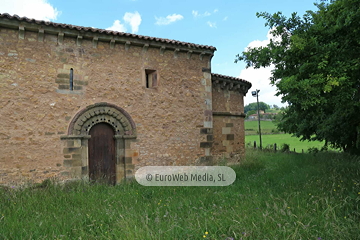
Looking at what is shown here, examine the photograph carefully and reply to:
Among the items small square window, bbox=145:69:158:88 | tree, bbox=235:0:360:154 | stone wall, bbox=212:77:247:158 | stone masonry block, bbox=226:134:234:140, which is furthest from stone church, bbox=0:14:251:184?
tree, bbox=235:0:360:154

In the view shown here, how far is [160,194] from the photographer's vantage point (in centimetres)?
668

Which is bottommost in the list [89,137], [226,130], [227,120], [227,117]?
[89,137]

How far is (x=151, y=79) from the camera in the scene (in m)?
9.26

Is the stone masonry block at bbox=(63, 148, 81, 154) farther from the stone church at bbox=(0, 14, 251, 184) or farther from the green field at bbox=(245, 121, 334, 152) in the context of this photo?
the green field at bbox=(245, 121, 334, 152)

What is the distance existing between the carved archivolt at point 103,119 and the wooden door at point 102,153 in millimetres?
208

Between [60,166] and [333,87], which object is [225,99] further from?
[60,166]

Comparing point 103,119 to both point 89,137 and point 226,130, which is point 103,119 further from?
point 226,130

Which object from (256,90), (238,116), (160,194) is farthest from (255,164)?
(256,90)

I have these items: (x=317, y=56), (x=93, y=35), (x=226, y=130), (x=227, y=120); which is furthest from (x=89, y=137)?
(x=317, y=56)

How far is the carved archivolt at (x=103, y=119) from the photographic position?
25.9ft

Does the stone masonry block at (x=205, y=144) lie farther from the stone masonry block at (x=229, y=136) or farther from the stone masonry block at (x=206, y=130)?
the stone masonry block at (x=229, y=136)

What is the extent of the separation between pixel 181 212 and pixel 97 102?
4.80m

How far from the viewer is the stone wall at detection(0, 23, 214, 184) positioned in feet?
23.8

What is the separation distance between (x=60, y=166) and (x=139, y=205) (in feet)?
11.2
